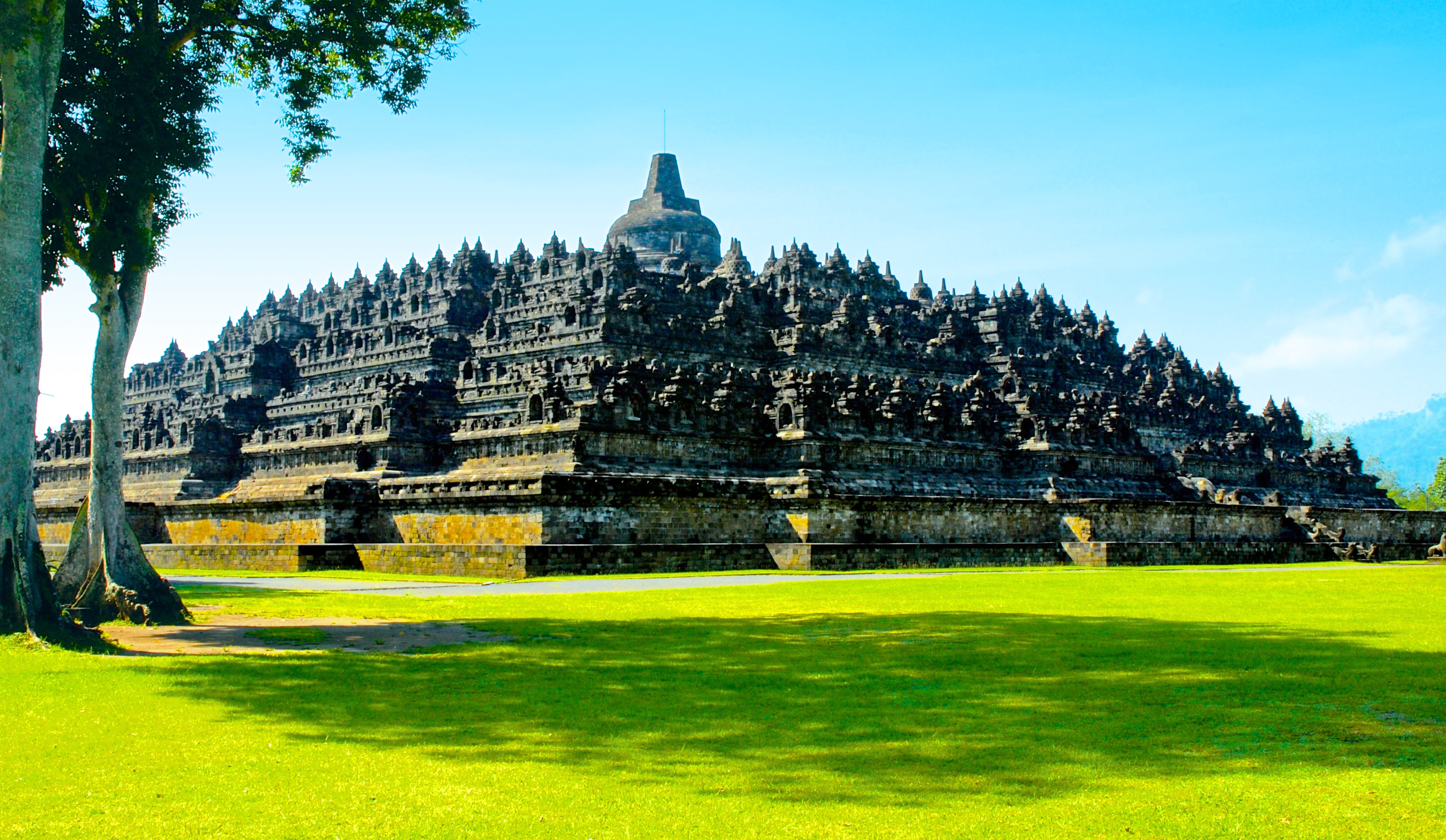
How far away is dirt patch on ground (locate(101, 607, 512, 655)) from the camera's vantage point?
1692 centimetres

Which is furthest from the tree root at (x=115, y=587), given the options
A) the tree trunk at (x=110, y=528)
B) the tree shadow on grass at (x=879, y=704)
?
the tree shadow on grass at (x=879, y=704)

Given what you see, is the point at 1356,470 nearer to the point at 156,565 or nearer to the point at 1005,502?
the point at 1005,502

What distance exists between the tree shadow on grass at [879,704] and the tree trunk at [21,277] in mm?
4919

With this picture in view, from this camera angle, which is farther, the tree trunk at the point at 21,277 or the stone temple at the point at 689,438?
the stone temple at the point at 689,438

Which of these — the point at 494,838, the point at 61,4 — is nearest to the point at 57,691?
the point at 494,838

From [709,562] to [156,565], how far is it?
2026 centimetres

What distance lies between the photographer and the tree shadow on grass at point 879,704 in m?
9.79

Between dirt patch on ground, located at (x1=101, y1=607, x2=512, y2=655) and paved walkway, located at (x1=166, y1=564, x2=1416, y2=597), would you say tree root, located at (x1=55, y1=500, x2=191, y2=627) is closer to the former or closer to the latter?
dirt patch on ground, located at (x1=101, y1=607, x2=512, y2=655)

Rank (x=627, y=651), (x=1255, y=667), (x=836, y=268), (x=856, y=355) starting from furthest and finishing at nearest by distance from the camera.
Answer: (x=836, y=268), (x=856, y=355), (x=627, y=651), (x=1255, y=667)

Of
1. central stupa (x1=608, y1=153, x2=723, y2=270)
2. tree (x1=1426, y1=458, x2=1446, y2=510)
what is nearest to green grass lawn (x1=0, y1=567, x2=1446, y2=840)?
central stupa (x1=608, y1=153, x2=723, y2=270)

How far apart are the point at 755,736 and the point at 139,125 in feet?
57.9

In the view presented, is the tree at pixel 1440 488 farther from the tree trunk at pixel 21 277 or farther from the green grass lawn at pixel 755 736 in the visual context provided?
the tree trunk at pixel 21 277

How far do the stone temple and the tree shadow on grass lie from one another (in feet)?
59.8

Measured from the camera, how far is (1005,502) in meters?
47.4
